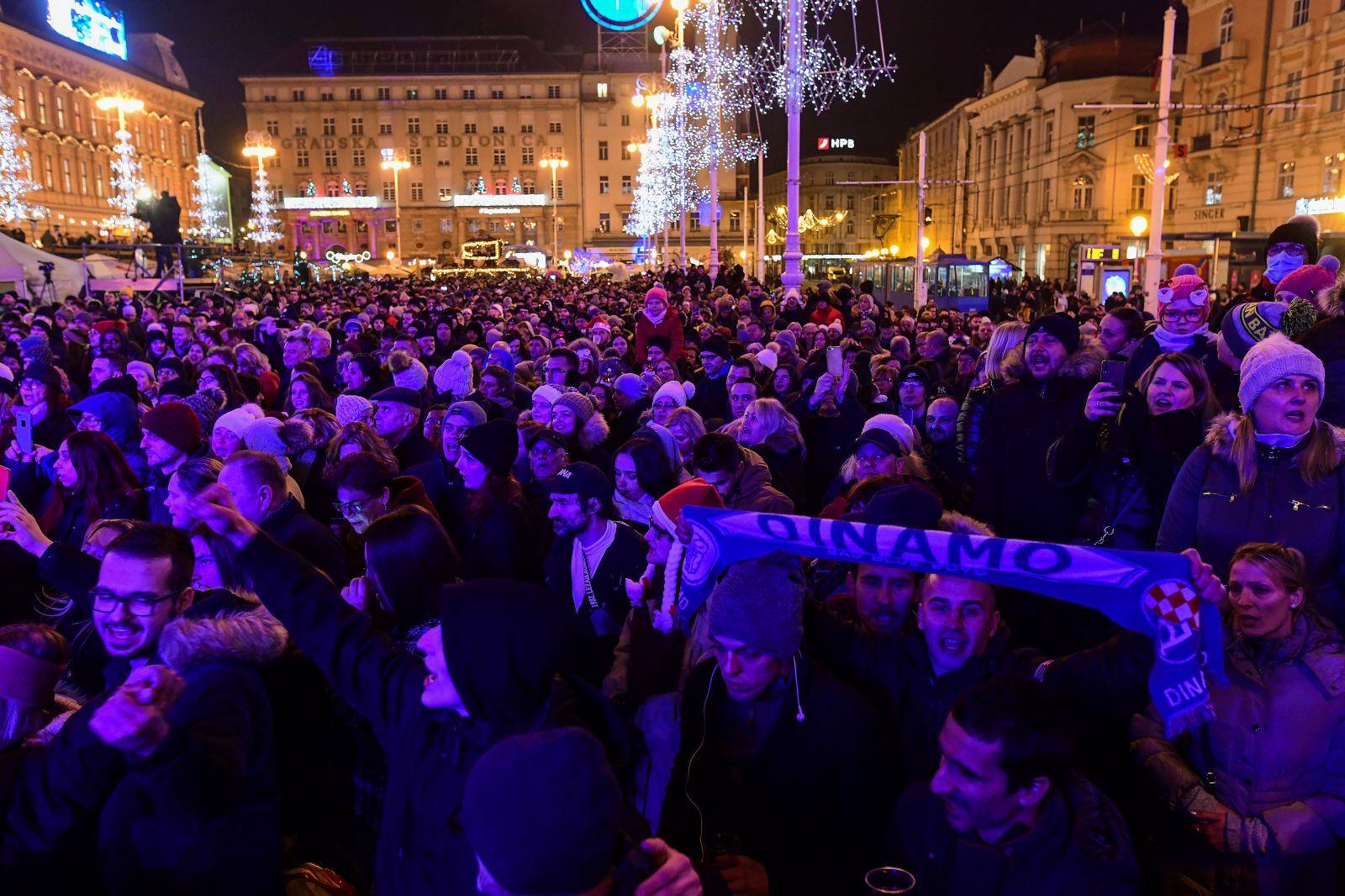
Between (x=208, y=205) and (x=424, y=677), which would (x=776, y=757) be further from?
(x=208, y=205)

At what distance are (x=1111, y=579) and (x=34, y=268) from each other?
25399 millimetres

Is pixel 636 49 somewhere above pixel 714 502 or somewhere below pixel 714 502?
above

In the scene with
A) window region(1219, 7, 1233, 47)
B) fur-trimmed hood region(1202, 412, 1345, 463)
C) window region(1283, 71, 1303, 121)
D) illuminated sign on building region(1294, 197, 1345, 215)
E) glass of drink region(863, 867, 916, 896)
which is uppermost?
window region(1219, 7, 1233, 47)

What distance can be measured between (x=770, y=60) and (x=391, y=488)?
17.1m

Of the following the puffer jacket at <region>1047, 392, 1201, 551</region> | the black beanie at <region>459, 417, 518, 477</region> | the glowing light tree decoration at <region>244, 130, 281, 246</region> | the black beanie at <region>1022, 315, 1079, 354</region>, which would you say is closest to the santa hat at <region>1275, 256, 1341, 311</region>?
the black beanie at <region>1022, 315, 1079, 354</region>

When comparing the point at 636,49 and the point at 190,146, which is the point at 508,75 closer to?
the point at 636,49

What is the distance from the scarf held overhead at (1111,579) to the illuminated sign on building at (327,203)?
100 metres

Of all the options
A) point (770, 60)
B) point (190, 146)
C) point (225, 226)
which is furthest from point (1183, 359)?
point (190, 146)

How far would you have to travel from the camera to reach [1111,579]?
8.61 ft

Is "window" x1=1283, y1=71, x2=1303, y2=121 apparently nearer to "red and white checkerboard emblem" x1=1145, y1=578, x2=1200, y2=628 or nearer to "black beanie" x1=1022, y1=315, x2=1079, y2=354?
"black beanie" x1=1022, y1=315, x2=1079, y2=354

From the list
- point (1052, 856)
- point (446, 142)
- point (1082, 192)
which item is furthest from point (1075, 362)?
point (446, 142)

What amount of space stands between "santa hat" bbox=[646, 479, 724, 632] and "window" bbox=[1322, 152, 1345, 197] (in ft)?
128

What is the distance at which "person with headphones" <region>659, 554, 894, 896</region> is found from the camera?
2.78 meters

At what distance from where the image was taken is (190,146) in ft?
289
